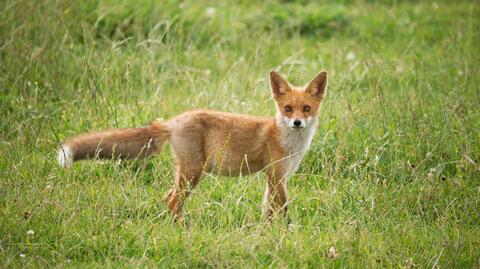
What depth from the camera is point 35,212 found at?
521cm

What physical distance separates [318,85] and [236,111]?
1250 millimetres

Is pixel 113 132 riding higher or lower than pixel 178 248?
higher

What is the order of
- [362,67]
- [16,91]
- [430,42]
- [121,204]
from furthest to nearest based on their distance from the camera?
[430,42], [362,67], [16,91], [121,204]

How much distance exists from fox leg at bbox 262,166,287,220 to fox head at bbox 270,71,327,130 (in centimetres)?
46

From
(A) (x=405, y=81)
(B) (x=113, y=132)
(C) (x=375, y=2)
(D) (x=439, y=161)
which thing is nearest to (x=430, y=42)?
(C) (x=375, y=2)

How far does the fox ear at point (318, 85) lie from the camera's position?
659 cm

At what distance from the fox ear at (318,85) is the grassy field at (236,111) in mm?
644

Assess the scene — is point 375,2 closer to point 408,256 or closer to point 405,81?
point 405,81

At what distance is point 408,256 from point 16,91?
15.5 feet

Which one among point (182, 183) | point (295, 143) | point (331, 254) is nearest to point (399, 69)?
point (295, 143)

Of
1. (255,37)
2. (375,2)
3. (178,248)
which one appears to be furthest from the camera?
(375,2)

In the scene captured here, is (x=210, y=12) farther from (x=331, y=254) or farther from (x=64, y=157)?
(x=331, y=254)

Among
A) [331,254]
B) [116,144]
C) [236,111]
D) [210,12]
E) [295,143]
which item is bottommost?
[331,254]

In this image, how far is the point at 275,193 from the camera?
5.88m
